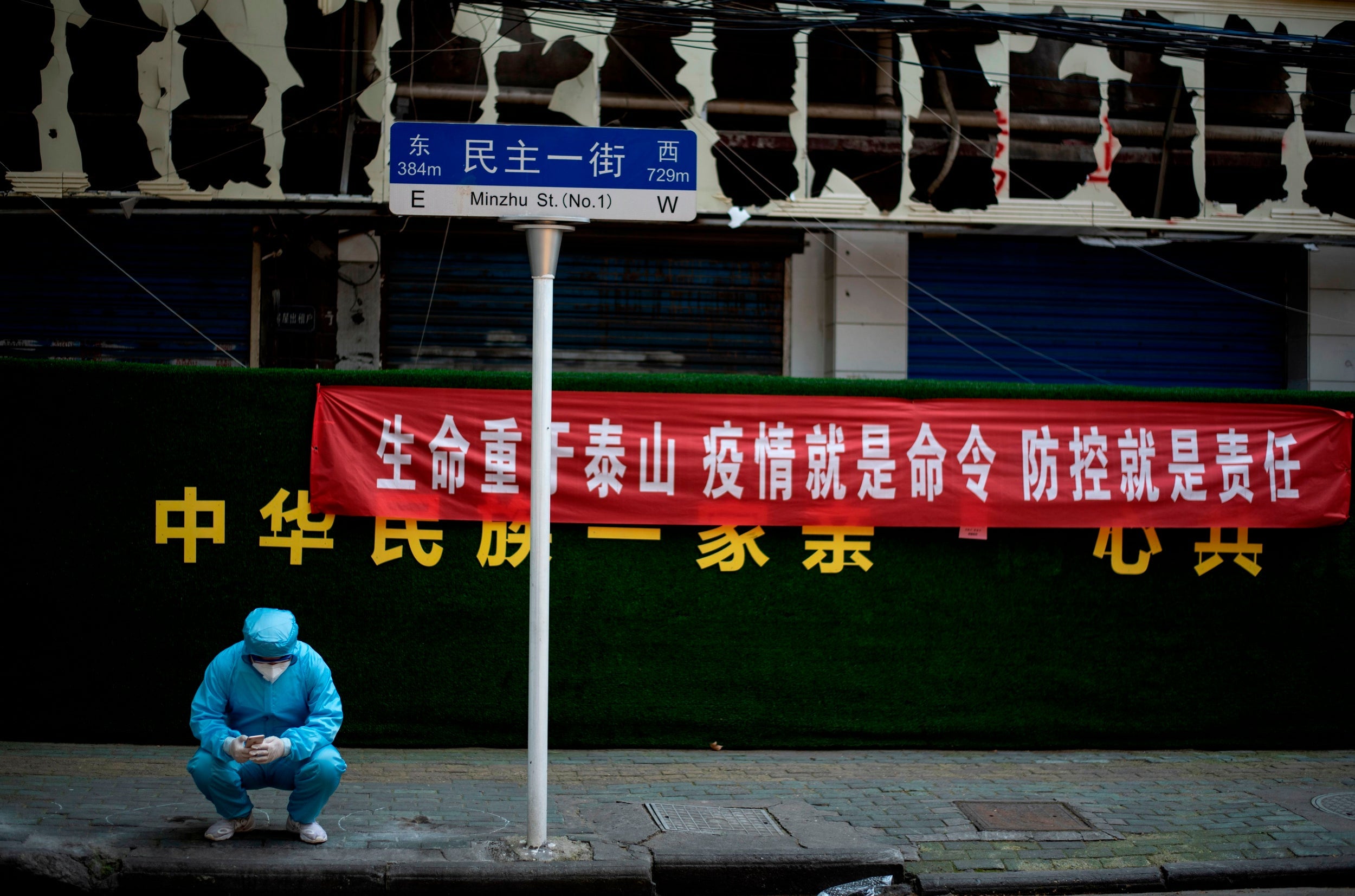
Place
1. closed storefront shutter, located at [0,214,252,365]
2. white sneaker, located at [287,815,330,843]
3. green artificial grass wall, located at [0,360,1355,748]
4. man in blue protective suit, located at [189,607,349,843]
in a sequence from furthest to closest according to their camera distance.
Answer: closed storefront shutter, located at [0,214,252,365] → green artificial grass wall, located at [0,360,1355,748] → white sneaker, located at [287,815,330,843] → man in blue protective suit, located at [189,607,349,843]

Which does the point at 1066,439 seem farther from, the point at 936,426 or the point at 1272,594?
the point at 1272,594

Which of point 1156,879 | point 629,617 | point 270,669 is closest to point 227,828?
point 270,669

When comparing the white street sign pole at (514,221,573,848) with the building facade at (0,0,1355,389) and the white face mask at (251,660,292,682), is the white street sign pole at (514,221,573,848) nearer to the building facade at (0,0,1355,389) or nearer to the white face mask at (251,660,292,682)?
the white face mask at (251,660,292,682)

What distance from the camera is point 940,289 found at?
11438mm

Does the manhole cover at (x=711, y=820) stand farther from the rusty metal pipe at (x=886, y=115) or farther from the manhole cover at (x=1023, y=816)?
the rusty metal pipe at (x=886, y=115)

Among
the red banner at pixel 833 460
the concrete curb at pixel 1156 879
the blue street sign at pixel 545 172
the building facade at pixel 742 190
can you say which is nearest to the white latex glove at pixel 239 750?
the red banner at pixel 833 460

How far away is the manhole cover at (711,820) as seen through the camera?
19.1 ft

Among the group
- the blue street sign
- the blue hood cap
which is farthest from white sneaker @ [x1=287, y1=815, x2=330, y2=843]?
the blue street sign

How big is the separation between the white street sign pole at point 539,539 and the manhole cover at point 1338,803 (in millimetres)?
4738

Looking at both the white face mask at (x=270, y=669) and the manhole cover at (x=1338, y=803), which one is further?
the manhole cover at (x=1338, y=803)

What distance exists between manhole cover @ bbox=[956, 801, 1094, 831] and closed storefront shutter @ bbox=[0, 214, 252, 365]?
311 inches

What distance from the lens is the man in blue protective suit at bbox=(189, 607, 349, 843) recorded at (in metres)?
5.28

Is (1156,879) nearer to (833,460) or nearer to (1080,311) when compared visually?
(833,460)

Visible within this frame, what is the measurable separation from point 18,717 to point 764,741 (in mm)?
4940
